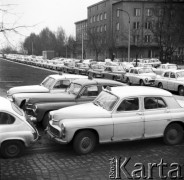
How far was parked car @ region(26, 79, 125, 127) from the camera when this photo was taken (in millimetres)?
9315

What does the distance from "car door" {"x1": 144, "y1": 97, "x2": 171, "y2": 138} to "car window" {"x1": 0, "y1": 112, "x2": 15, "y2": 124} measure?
133 inches

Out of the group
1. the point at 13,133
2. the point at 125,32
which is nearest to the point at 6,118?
the point at 13,133

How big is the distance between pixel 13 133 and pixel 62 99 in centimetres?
283

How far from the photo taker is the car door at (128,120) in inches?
302

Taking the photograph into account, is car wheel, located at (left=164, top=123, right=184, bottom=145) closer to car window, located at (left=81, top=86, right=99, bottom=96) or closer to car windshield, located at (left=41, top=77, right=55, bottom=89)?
car window, located at (left=81, top=86, right=99, bottom=96)

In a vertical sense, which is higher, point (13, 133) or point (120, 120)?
point (120, 120)

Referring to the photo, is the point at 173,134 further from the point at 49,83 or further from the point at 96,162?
the point at 49,83

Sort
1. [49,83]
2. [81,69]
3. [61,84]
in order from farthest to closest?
[81,69] → [49,83] → [61,84]

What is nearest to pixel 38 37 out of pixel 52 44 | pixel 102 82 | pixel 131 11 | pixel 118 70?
pixel 52 44

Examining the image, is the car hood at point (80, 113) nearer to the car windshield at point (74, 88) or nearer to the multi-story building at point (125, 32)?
the car windshield at point (74, 88)

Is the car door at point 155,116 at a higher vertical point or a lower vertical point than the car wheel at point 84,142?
higher

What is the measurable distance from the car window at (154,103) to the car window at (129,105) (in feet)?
0.86

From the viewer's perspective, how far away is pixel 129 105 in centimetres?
796

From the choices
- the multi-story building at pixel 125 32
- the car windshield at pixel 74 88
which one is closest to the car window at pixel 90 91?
the car windshield at pixel 74 88
